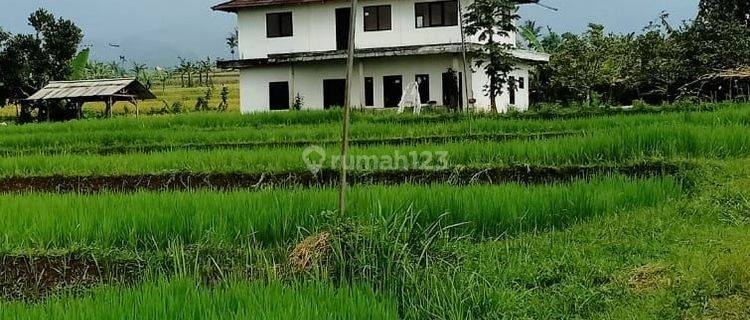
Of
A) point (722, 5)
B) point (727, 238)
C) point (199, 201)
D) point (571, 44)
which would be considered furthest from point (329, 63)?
point (727, 238)

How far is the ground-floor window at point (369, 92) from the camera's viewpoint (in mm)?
23000

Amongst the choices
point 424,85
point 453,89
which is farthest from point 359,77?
point 453,89

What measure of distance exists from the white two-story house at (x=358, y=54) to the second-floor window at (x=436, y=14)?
0.09 feet

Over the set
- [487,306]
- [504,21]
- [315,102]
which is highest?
[504,21]

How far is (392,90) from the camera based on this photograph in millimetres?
22844

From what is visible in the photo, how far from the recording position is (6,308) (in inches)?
136

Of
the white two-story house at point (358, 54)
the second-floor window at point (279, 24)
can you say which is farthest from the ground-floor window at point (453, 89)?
the second-floor window at point (279, 24)

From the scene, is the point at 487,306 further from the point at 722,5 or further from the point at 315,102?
the point at 722,5

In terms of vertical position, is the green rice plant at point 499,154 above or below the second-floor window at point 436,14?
below

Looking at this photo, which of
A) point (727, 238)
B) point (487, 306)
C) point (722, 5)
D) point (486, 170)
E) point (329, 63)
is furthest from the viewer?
point (722, 5)

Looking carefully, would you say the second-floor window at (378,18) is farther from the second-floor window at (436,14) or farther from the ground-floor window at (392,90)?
the ground-floor window at (392,90)

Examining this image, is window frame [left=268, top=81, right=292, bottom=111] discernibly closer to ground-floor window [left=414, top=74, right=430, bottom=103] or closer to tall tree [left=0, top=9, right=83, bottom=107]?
ground-floor window [left=414, top=74, right=430, bottom=103]

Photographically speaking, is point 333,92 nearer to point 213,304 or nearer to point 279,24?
point 279,24

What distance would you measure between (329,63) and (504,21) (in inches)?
231
